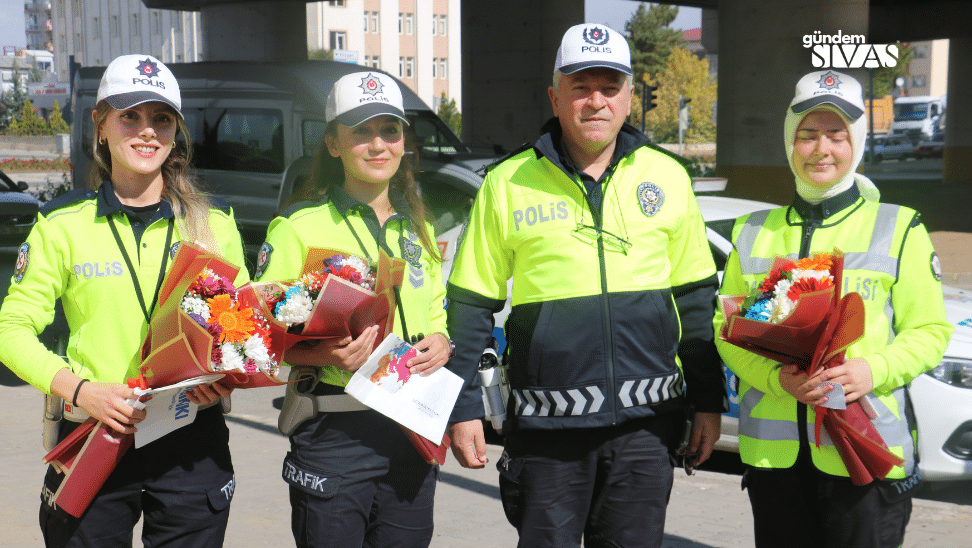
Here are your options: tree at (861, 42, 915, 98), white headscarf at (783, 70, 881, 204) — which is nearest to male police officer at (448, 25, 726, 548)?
white headscarf at (783, 70, 881, 204)

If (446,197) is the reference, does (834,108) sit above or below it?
above

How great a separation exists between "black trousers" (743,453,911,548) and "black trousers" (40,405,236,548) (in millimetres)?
1616

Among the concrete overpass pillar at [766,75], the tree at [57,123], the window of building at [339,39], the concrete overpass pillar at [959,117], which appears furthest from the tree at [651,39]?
the concrete overpass pillar at [766,75]

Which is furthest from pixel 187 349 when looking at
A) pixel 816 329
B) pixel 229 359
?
pixel 816 329

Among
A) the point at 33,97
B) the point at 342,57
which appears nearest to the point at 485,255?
the point at 342,57

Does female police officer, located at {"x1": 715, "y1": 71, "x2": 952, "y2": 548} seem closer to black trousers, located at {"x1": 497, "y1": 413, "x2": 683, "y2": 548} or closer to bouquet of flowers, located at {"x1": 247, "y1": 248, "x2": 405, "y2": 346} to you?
black trousers, located at {"x1": 497, "y1": 413, "x2": 683, "y2": 548}

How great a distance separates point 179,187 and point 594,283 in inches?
50.4

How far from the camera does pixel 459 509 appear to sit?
5.16 meters

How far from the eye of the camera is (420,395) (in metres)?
2.95

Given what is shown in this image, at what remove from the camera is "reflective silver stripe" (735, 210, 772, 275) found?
304 centimetres

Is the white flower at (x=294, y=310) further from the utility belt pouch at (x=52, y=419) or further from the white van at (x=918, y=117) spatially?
the white van at (x=918, y=117)

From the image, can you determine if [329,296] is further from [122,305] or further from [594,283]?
[594,283]

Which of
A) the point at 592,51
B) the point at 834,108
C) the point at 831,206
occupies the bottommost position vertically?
the point at 831,206

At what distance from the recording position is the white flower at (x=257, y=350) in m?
2.59
